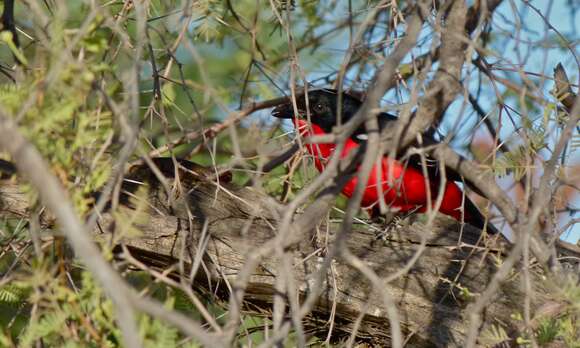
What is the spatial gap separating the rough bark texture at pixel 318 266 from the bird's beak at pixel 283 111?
661 millimetres

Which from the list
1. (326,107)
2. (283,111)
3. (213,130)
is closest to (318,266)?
(213,130)

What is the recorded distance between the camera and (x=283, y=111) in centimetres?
425

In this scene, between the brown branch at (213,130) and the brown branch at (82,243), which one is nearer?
the brown branch at (82,243)

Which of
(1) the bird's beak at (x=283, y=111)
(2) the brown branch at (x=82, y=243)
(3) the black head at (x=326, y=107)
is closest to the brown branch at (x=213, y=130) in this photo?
(1) the bird's beak at (x=283, y=111)

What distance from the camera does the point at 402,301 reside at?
348cm

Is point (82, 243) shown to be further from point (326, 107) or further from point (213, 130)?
point (326, 107)

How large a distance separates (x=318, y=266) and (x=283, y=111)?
108cm

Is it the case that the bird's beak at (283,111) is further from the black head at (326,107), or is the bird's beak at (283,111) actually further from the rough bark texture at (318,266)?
the rough bark texture at (318,266)

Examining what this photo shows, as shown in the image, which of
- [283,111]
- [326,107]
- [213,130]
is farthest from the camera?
[326,107]

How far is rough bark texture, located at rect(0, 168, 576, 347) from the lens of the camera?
333cm

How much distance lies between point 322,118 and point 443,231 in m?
1.10

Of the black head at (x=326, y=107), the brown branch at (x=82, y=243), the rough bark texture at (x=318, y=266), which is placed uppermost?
the brown branch at (x=82, y=243)

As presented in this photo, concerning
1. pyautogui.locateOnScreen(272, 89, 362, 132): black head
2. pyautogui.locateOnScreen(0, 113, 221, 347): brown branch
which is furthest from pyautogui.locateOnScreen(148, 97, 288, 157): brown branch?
pyautogui.locateOnScreen(0, 113, 221, 347): brown branch

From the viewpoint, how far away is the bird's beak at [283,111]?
4.22m
